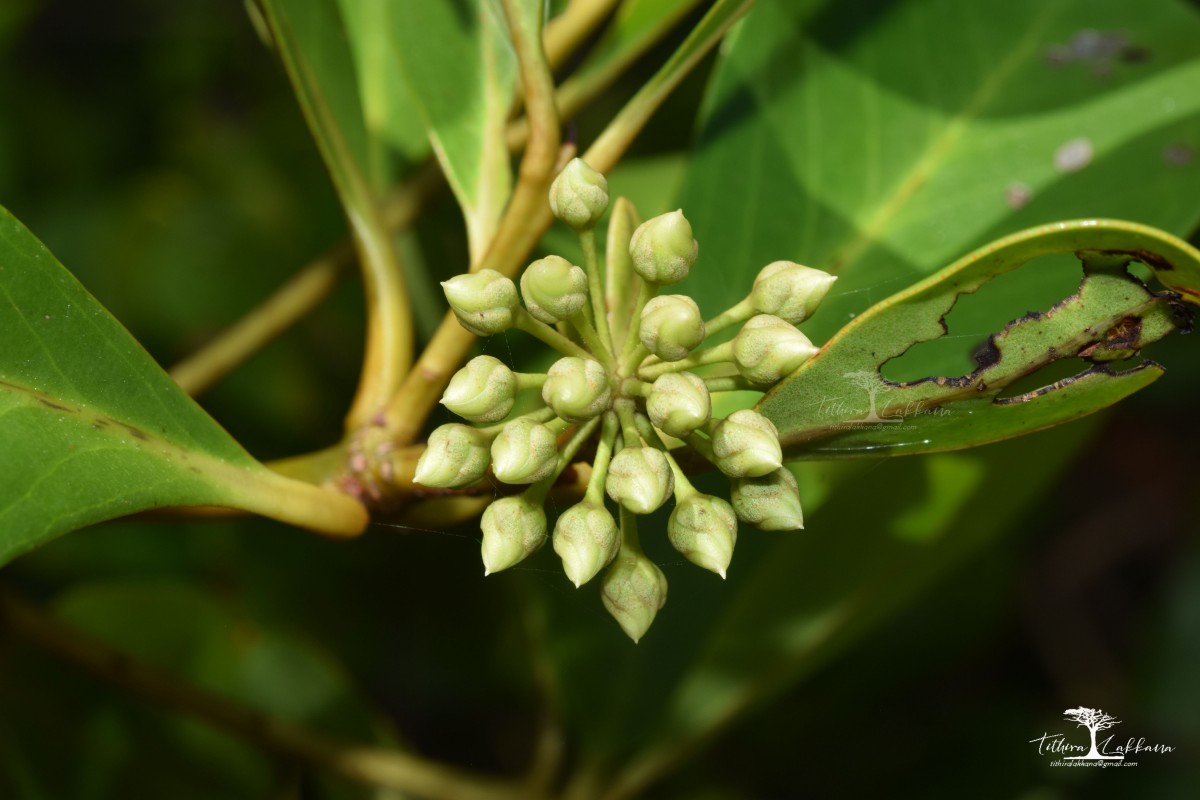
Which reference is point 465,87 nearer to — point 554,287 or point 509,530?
point 554,287

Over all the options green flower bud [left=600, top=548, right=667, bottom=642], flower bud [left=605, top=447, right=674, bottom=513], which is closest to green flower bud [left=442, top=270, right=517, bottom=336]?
flower bud [left=605, top=447, right=674, bottom=513]

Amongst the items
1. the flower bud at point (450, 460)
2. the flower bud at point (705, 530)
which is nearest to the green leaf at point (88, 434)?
the flower bud at point (450, 460)

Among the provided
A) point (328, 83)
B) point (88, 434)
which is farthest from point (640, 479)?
point (328, 83)

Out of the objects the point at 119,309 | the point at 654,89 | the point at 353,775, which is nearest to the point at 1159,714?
the point at 353,775

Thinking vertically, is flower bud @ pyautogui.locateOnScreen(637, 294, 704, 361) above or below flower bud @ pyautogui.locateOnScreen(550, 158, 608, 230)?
below

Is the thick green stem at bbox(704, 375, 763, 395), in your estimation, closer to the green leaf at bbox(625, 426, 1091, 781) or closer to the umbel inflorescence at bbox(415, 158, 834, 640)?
the umbel inflorescence at bbox(415, 158, 834, 640)

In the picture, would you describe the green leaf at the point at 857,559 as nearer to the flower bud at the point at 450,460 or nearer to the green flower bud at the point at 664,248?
the green flower bud at the point at 664,248

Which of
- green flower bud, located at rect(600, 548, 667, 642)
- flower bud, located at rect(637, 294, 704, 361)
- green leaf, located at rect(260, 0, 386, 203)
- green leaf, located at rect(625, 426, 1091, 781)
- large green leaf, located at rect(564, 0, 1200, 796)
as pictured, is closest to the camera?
flower bud, located at rect(637, 294, 704, 361)
